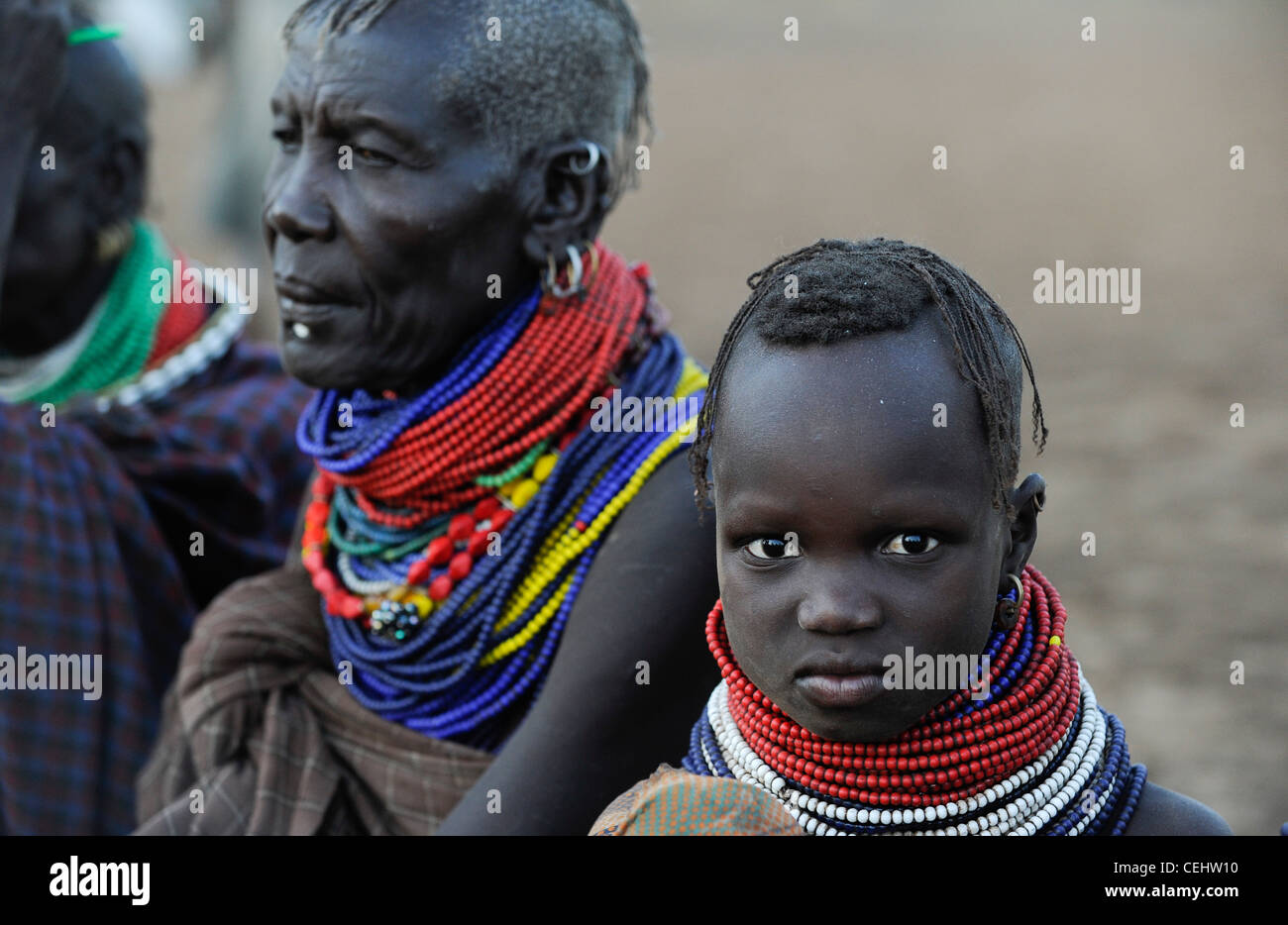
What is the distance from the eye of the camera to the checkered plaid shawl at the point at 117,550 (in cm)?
369

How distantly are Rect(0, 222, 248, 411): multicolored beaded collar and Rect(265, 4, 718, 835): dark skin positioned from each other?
123cm

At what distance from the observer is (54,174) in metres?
4.02

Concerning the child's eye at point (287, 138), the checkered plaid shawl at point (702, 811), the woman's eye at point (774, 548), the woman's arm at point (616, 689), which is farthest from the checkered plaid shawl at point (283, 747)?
the checkered plaid shawl at point (702, 811)

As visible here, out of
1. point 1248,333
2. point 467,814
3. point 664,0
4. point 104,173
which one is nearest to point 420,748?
point 467,814

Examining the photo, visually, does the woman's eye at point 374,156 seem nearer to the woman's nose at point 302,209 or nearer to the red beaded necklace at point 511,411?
the woman's nose at point 302,209

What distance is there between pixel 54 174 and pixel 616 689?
7.11 ft

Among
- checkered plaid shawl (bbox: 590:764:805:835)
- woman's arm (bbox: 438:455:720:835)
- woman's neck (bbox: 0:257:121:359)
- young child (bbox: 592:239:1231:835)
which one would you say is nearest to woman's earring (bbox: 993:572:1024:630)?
young child (bbox: 592:239:1231:835)

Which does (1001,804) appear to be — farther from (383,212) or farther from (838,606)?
(383,212)

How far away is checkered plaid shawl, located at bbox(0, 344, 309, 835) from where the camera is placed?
3.69 m

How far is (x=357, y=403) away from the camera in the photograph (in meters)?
3.13

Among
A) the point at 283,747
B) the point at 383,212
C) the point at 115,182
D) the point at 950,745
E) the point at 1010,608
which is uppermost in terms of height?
the point at 115,182

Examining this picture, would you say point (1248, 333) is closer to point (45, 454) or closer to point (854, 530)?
point (45, 454)

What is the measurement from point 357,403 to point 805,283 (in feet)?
4.10

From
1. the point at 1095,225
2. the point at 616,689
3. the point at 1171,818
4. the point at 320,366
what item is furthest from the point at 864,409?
the point at 1095,225
